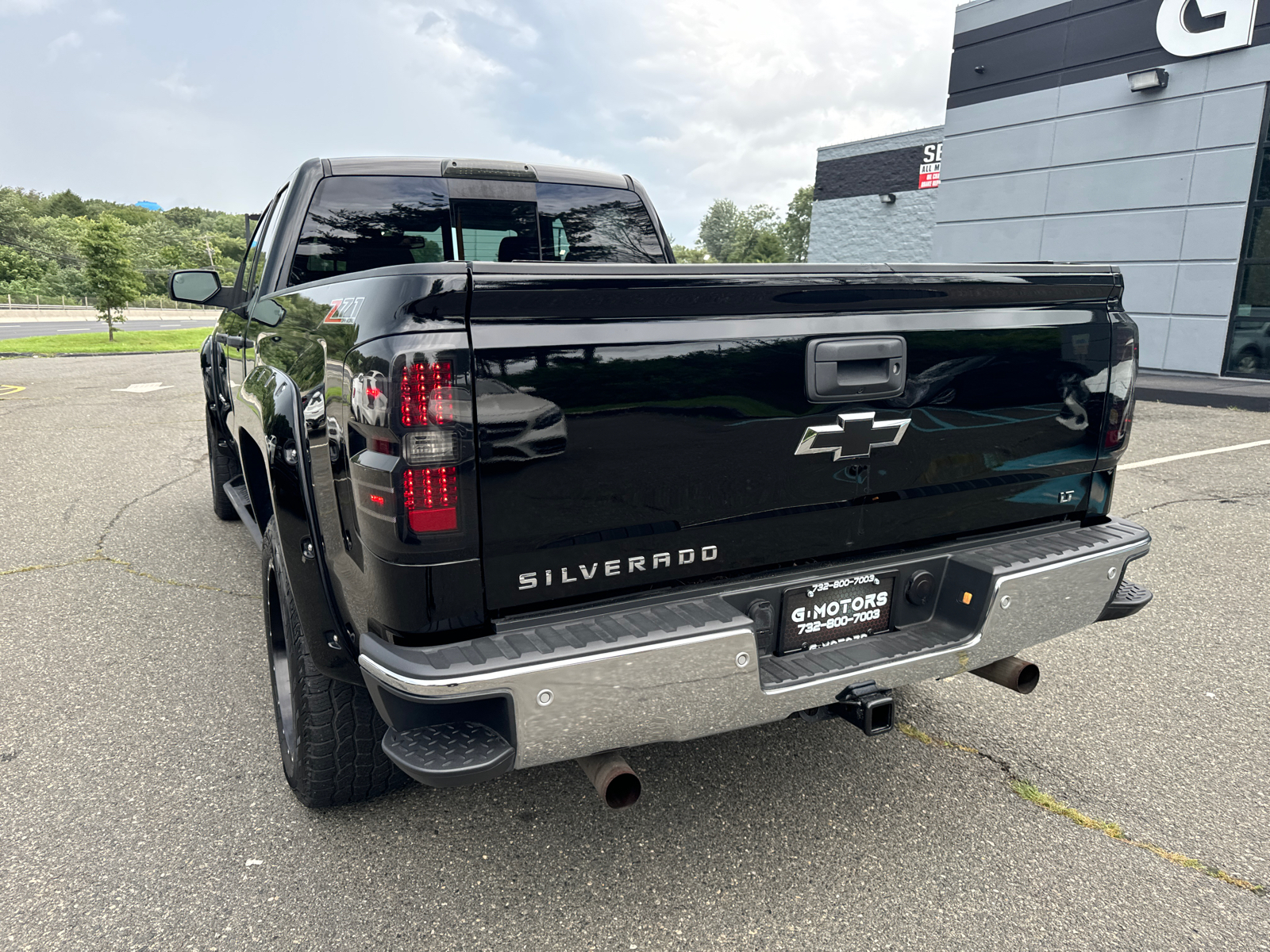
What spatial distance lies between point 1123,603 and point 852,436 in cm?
126

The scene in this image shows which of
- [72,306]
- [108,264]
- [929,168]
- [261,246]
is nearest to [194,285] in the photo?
[261,246]

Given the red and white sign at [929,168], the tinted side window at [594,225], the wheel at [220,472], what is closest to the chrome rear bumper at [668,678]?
the tinted side window at [594,225]

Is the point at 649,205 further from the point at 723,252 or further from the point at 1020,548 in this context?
the point at 723,252

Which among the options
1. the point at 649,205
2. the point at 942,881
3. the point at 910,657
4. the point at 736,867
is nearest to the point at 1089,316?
the point at 910,657

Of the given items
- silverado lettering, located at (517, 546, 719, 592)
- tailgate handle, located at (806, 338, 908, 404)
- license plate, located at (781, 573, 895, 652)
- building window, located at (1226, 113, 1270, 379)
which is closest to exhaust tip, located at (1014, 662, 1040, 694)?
license plate, located at (781, 573, 895, 652)

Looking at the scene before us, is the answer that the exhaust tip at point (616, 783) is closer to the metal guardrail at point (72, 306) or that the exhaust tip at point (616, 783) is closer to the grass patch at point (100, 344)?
the grass patch at point (100, 344)

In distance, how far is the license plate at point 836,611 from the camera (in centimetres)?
223

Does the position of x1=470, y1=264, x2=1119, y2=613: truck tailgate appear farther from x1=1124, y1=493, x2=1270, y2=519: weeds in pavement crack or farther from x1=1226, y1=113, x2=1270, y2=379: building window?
x1=1226, y1=113, x2=1270, y2=379: building window

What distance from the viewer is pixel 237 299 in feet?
14.1

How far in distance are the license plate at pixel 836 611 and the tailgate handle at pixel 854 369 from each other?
515 millimetres

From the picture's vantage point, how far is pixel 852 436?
217cm

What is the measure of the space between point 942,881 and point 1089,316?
170 cm

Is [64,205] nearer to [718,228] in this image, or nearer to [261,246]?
[718,228]

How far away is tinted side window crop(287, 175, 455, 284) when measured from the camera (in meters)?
3.46
